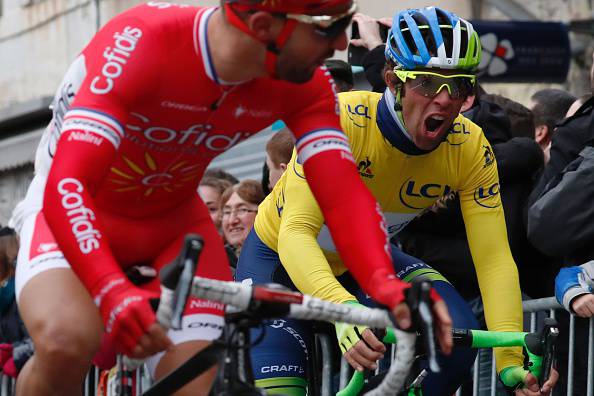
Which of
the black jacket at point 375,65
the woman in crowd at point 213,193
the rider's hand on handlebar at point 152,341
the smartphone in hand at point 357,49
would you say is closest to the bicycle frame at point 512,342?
the rider's hand on handlebar at point 152,341

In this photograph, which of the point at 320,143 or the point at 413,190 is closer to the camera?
the point at 320,143

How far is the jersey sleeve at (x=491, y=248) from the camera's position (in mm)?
5758

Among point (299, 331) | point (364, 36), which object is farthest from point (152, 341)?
point (364, 36)

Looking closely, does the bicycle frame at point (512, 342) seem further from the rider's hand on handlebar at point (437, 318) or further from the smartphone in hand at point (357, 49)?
the smartphone in hand at point (357, 49)

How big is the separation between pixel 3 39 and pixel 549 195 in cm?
1727

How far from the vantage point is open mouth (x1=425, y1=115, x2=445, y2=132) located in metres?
5.92

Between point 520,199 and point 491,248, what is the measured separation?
117 cm

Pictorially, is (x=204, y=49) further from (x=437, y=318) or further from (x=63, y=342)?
(x=437, y=318)

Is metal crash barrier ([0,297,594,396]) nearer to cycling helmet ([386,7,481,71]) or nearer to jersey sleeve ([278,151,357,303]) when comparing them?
jersey sleeve ([278,151,357,303])

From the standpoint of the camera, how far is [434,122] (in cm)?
596

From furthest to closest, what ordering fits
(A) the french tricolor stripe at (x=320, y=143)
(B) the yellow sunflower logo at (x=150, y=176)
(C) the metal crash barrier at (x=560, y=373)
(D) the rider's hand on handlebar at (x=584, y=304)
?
(C) the metal crash barrier at (x=560, y=373) → (D) the rider's hand on handlebar at (x=584, y=304) → (B) the yellow sunflower logo at (x=150, y=176) → (A) the french tricolor stripe at (x=320, y=143)

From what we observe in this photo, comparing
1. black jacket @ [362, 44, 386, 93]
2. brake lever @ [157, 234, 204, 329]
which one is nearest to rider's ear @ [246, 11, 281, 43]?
brake lever @ [157, 234, 204, 329]

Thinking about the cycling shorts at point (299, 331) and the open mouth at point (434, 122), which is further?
the open mouth at point (434, 122)

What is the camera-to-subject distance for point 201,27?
458 cm
